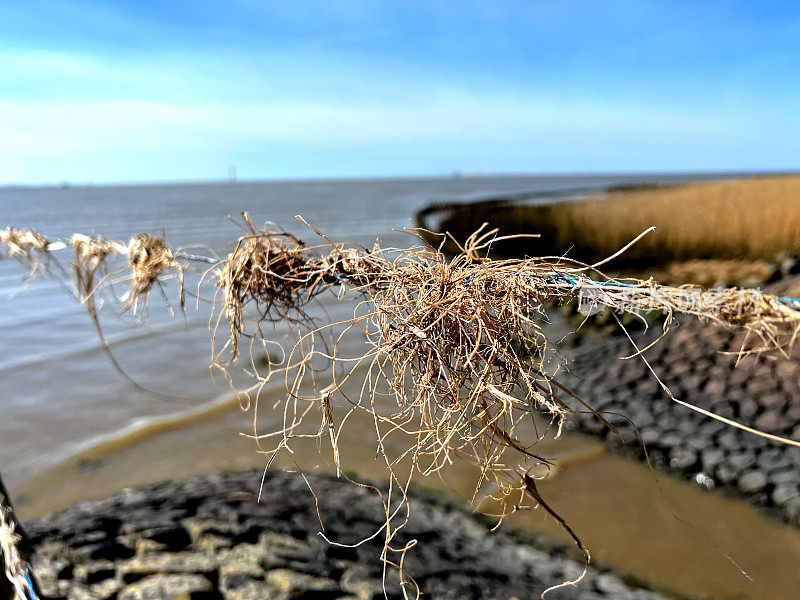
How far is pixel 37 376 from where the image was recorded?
768cm

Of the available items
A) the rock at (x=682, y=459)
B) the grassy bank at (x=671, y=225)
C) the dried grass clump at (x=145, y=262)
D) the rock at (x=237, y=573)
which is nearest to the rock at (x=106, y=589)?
the rock at (x=237, y=573)

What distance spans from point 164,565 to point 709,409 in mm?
5060

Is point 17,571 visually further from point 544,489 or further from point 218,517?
point 544,489

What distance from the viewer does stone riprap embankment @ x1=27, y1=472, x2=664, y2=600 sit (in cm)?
291

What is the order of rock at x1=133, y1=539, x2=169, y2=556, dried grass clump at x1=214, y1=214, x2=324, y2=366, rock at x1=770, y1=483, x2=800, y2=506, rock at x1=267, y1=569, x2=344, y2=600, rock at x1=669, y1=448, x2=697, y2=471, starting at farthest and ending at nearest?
rock at x1=669, y1=448, x2=697, y2=471
rock at x1=770, y1=483, x2=800, y2=506
rock at x1=133, y1=539, x2=169, y2=556
rock at x1=267, y1=569, x2=344, y2=600
dried grass clump at x1=214, y1=214, x2=324, y2=366

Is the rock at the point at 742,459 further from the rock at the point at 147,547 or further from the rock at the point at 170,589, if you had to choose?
the rock at the point at 147,547

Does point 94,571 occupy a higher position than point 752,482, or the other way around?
point 94,571

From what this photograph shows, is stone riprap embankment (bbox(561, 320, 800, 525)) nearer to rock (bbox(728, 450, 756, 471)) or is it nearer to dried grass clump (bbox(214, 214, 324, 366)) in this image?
rock (bbox(728, 450, 756, 471))

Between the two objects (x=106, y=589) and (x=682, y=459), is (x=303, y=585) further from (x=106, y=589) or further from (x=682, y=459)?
(x=682, y=459)

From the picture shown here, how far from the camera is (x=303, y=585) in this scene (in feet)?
9.64

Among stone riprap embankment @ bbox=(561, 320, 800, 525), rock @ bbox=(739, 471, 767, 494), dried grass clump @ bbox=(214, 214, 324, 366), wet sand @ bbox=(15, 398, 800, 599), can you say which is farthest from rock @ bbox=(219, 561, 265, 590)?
rock @ bbox=(739, 471, 767, 494)

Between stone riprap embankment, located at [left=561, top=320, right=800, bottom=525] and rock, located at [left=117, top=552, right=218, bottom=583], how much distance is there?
312 cm

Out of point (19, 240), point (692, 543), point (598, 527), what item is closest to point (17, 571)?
point (19, 240)

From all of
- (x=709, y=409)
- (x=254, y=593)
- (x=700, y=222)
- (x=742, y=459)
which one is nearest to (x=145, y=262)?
(x=254, y=593)
